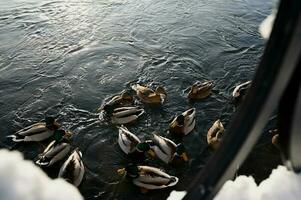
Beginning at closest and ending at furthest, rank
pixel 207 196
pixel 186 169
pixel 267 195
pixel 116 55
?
1. pixel 207 196
2. pixel 267 195
3. pixel 186 169
4. pixel 116 55

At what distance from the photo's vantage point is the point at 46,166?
659 cm

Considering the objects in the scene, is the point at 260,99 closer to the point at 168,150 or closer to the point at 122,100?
the point at 168,150

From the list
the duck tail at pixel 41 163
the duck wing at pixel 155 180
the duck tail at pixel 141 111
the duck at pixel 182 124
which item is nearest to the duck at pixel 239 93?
the duck at pixel 182 124

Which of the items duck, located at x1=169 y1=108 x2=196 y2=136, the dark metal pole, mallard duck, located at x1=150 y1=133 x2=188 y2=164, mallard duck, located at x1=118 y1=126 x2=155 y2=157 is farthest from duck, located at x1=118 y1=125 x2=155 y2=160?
the dark metal pole

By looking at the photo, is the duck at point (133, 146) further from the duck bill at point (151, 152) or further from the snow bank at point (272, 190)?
the snow bank at point (272, 190)

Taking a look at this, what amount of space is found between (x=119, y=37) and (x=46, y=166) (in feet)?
17.3

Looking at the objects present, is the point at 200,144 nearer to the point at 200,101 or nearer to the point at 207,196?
the point at 200,101

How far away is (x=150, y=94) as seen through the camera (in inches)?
317

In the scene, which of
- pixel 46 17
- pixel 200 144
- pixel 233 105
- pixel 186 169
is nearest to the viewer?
pixel 186 169

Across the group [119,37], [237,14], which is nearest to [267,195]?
[119,37]

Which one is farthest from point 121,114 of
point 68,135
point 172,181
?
point 172,181

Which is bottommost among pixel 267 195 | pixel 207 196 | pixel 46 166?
pixel 46 166

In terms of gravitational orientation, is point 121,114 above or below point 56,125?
above

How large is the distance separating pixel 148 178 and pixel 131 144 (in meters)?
0.85
